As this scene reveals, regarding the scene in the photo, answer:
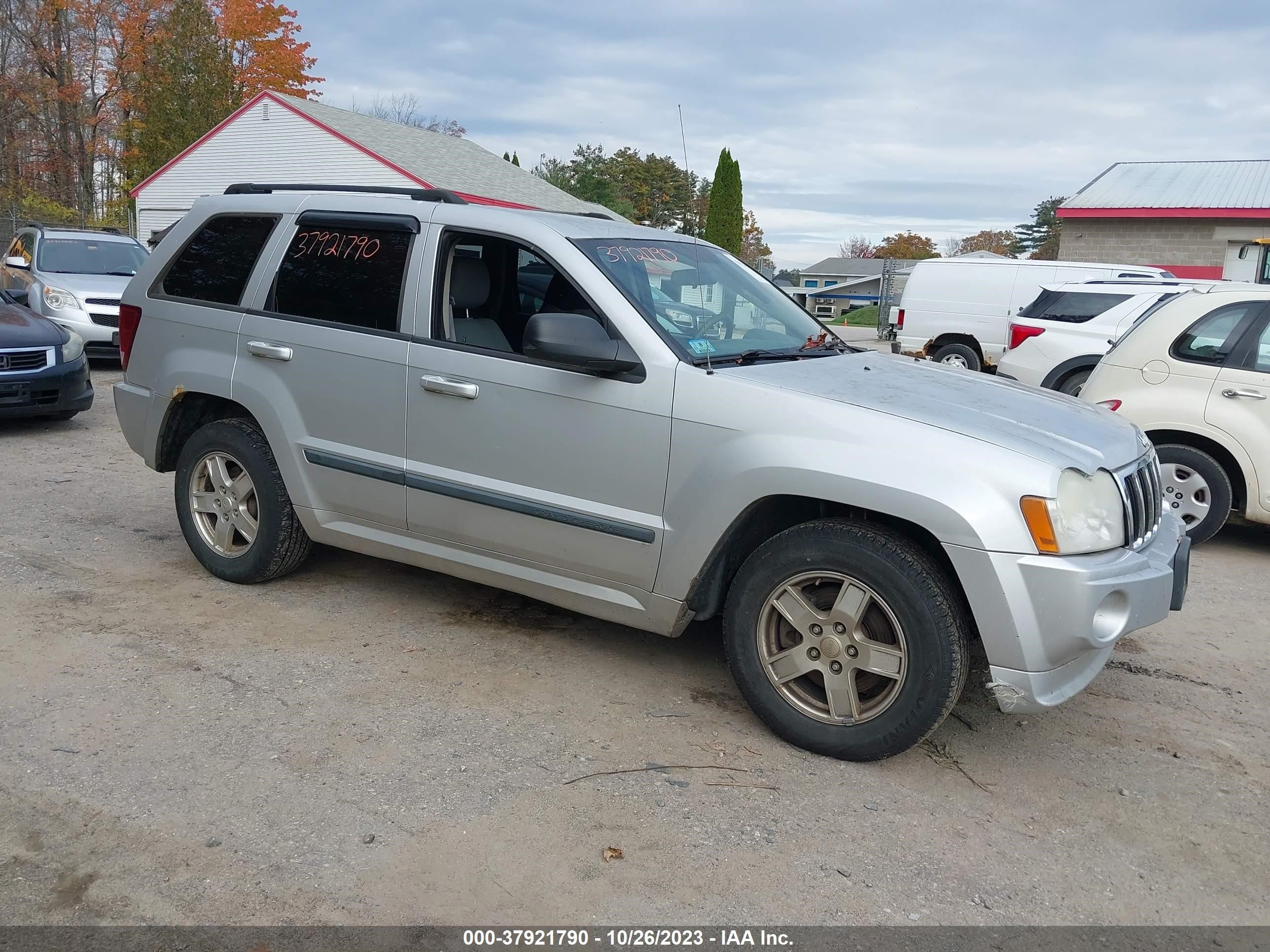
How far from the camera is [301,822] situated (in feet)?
10.3

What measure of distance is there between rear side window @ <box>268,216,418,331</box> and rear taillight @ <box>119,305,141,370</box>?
3.19 ft

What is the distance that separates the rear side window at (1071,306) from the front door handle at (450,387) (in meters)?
9.26

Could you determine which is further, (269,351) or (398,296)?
(269,351)

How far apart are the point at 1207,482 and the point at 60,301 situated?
487 inches

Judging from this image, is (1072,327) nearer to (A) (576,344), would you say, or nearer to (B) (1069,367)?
(B) (1069,367)

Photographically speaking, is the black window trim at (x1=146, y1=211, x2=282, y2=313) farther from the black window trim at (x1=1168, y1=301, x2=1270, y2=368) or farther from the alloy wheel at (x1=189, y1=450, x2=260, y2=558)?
the black window trim at (x1=1168, y1=301, x2=1270, y2=368)

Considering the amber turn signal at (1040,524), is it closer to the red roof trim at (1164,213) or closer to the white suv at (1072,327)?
the white suv at (1072,327)

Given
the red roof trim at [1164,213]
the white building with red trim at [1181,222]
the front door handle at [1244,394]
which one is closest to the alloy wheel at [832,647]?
the front door handle at [1244,394]

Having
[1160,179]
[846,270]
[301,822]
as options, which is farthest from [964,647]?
[846,270]

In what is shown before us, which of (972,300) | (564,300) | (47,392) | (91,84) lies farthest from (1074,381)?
(91,84)

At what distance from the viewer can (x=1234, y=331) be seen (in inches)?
265

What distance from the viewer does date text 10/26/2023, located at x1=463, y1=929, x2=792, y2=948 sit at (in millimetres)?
2664

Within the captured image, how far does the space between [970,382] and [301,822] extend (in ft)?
9.80

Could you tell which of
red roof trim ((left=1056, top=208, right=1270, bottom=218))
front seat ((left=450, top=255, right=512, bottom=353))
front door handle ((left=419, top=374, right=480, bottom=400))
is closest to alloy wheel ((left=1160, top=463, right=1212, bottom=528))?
front seat ((left=450, top=255, right=512, bottom=353))
